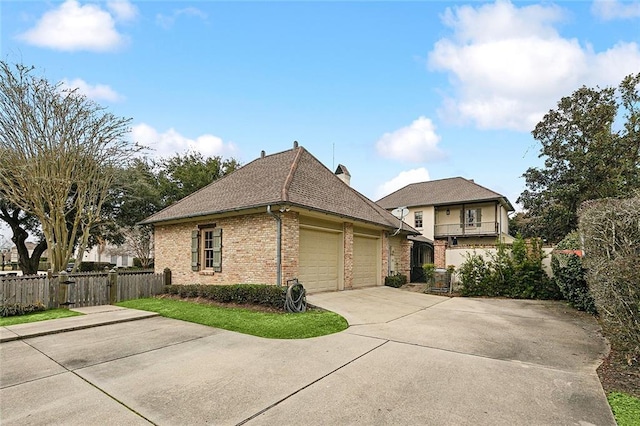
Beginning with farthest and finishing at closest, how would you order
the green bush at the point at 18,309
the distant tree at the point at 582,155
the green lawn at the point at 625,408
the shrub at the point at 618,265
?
the distant tree at the point at 582,155
the green bush at the point at 18,309
the shrub at the point at 618,265
the green lawn at the point at 625,408

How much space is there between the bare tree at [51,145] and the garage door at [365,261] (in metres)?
12.1

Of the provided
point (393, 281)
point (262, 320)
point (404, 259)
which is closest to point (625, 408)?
point (262, 320)

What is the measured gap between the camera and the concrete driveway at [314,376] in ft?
11.0

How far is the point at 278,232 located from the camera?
31.9 feet

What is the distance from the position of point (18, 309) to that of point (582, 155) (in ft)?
93.0

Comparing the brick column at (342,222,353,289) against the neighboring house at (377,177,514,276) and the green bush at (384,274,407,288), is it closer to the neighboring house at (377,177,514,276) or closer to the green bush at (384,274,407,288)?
the green bush at (384,274,407,288)

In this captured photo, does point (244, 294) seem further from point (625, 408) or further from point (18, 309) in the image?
point (625, 408)

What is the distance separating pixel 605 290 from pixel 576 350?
1561 mm

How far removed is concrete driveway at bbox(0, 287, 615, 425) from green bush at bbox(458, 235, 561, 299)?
4.31 metres

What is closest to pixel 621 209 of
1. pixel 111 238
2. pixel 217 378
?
pixel 217 378

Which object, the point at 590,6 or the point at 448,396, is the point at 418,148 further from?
the point at 448,396

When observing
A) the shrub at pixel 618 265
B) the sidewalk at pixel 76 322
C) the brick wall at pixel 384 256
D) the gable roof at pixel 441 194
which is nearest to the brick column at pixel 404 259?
the brick wall at pixel 384 256

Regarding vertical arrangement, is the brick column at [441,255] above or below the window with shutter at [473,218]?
below

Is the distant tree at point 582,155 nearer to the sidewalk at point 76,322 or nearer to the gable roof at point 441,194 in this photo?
the gable roof at point 441,194
